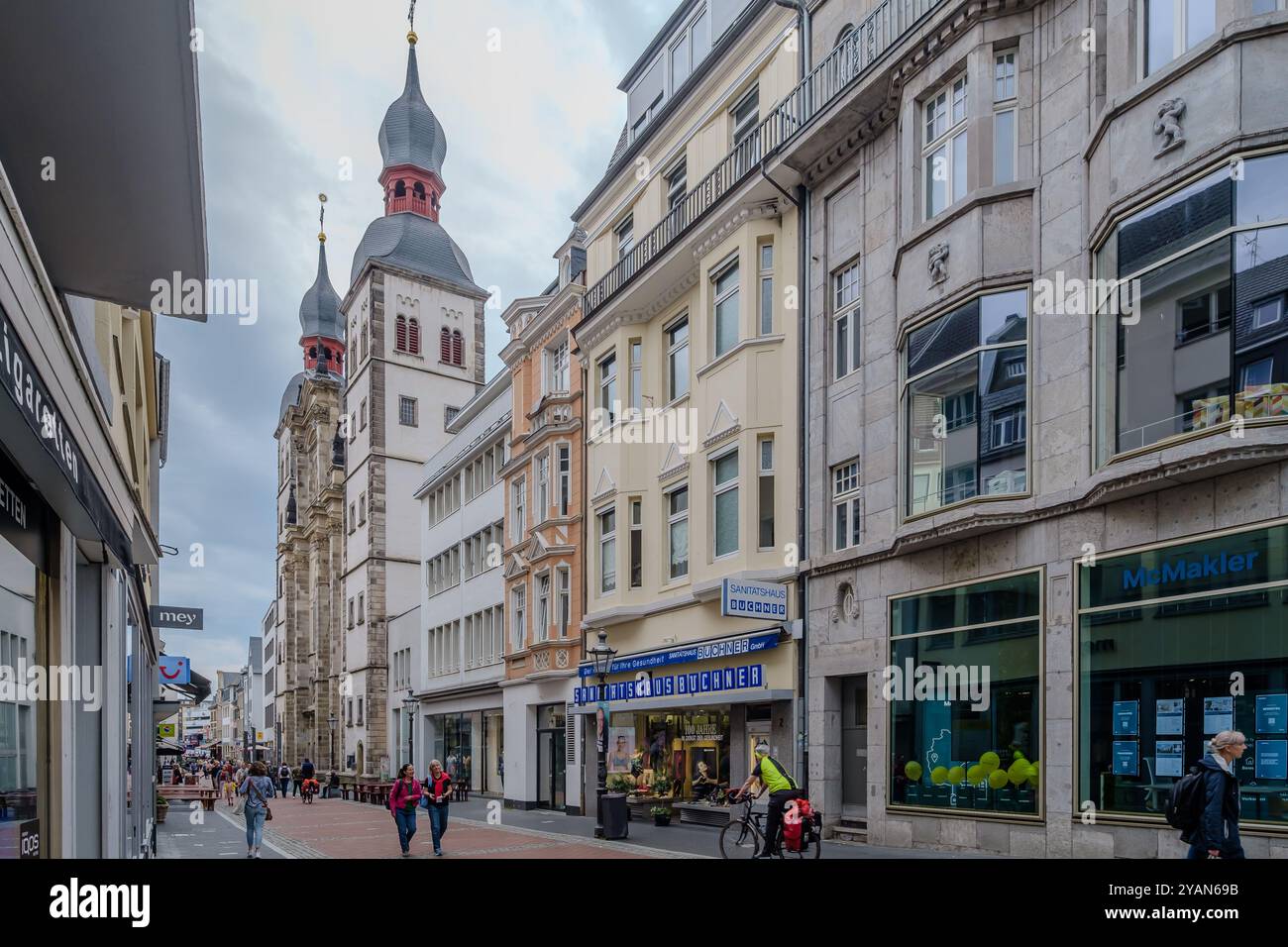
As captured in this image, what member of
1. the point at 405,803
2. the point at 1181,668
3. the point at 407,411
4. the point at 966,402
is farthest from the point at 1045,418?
the point at 407,411

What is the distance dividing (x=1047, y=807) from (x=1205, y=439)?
510 centimetres

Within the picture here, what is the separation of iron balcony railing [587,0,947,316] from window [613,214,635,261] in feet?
3.92

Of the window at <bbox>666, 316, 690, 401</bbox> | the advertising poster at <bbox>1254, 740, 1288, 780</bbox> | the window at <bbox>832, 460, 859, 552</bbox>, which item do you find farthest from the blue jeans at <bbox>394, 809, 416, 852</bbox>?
the advertising poster at <bbox>1254, 740, 1288, 780</bbox>

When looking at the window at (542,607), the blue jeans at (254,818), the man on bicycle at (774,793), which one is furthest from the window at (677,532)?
the man on bicycle at (774,793)

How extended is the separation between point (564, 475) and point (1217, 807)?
23460 millimetres

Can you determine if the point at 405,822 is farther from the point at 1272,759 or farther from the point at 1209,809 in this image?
the point at 1209,809

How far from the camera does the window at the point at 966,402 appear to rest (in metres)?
14.6

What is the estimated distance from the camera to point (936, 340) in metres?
15.9

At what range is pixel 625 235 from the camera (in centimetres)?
2858

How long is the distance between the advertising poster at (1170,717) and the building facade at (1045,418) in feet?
0.11

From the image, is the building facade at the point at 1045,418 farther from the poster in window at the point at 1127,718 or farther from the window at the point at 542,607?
the window at the point at 542,607
